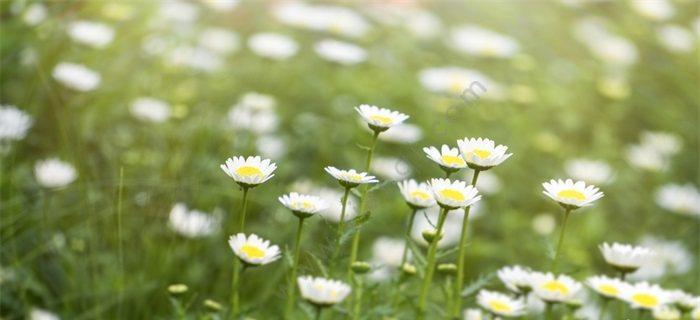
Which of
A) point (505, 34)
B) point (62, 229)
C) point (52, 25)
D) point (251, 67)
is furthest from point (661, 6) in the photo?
point (62, 229)

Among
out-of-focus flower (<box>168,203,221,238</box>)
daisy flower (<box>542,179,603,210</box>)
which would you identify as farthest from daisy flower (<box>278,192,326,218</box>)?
out-of-focus flower (<box>168,203,221,238</box>)

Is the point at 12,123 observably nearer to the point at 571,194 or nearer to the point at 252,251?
the point at 252,251

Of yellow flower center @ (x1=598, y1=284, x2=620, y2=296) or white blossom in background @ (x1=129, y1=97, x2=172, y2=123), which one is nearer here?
yellow flower center @ (x1=598, y1=284, x2=620, y2=296)

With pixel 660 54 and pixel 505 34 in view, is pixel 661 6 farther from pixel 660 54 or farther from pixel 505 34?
pixel 505 34

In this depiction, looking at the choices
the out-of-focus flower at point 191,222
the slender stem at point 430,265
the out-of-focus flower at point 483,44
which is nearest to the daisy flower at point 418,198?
the slender stem at point 430,265

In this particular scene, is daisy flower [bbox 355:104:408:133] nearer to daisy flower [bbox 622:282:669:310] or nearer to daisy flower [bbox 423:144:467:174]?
daisy flower [bbox 423:144:467:174]

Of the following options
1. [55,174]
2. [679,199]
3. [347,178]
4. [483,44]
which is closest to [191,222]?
[55,174]
